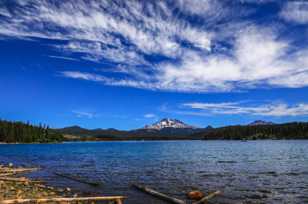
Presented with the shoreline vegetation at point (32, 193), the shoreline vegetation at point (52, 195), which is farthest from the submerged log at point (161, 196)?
Answer: the shoreline vegetation at point (32, 193)

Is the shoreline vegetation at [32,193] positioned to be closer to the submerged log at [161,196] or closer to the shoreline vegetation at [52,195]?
the shoreline vegetation at [52,195]

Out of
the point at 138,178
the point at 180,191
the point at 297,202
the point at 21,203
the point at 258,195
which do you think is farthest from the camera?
the point at 138,178

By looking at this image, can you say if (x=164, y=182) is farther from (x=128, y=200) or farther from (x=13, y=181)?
(x=13, y=181)

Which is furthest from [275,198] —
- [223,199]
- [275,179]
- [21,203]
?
[21,203]

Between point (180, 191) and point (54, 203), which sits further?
point (180, 191)

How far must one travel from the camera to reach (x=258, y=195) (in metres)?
29.7

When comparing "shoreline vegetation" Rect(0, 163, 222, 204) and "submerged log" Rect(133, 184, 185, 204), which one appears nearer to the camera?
"shoreline vegetation" Rect(0, 163, 222, 204)

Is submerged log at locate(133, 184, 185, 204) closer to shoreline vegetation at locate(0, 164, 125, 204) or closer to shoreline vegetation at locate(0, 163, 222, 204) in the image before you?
shoreline vegetation at locate(0, 163, 222, 204)

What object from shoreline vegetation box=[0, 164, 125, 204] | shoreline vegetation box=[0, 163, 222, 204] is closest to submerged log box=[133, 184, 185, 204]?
shoreline vegetation box=[0, 163, 222, 204]

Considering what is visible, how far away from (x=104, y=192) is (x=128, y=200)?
5094mm

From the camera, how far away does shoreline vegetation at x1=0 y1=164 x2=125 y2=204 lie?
842 inches

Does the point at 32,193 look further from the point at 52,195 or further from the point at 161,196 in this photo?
the point at 161,196

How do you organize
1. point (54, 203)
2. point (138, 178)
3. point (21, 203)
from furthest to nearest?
1. point (138, 178)
2. point (54, 203)
3. point (21, 203)

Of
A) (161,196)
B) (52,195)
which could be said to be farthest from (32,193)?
(161,196)
